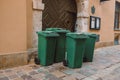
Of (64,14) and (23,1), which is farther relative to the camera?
(64,14)

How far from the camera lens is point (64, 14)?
6.10 metres

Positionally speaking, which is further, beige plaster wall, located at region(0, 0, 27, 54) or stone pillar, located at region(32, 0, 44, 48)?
stone pillar, located at region(32, 0, 44, 48)

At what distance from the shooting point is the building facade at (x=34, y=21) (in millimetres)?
3494

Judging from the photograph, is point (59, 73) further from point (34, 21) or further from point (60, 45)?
point (34, 21)

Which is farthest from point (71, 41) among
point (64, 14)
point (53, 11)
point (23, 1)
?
point (64, 14)

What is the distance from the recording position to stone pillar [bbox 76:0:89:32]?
245 inches

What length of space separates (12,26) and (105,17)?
573cm

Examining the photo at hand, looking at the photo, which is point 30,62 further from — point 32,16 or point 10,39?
point 32,16

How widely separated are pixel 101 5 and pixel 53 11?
313 centimetres

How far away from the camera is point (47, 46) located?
12.3ft

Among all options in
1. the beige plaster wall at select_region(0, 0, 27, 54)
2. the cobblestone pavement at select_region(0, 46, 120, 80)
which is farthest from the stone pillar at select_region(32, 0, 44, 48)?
the cobblestone pavement at select_region(0, 46, 120, 80)

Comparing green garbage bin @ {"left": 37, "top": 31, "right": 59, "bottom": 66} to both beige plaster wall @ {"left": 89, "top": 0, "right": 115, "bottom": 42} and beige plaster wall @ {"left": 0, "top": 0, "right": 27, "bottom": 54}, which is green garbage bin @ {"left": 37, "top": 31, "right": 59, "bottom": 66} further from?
beige plaster wall @ {"left": 89, "top": 0, "right": 115, "bottom": 42}

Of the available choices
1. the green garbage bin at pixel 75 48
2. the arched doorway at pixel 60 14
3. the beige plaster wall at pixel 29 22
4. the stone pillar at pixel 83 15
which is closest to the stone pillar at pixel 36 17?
the beige plaster wall at pixel 29 22

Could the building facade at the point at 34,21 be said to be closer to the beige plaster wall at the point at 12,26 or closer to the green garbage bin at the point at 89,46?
the beige plaster wall at the point at 12,26
